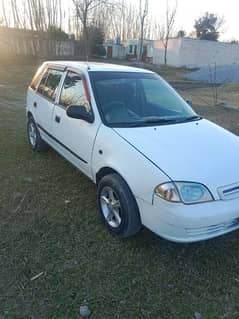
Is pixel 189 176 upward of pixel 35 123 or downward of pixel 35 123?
upward

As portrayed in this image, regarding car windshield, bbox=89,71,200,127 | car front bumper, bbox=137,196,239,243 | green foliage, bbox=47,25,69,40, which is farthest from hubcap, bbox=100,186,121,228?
green foliage, bbox=47,25,69,40

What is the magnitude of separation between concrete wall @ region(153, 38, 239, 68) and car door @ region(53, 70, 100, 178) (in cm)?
3861

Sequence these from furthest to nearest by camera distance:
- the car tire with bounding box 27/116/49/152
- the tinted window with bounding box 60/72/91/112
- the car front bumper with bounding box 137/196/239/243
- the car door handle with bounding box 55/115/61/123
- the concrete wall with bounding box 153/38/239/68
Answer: the concrete wall with bounding box 153/38/239/68 → the car tire with bounding box 27/116/49/152 → the car door handle with bounding box 55/115/61/123 → the tinted window with bounding box 60/72/91/112 → the car front bumper with bounding box 137/196/239/243

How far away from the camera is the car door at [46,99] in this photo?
4.41 m

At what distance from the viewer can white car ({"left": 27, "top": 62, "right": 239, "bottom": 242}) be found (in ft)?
8.30

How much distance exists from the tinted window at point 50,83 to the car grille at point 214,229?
9.25 feet

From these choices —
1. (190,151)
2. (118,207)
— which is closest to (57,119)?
(118,207)

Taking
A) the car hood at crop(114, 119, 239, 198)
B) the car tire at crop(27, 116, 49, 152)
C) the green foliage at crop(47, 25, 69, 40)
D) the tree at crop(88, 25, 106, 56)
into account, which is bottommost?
the tree at crop(88, 25, 106, 56)

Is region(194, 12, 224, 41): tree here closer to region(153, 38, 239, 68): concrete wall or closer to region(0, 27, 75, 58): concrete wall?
region(153, 38, 239, 68): concrete wall

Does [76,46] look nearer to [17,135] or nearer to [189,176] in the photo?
[17,135]

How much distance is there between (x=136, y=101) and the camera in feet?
12.2

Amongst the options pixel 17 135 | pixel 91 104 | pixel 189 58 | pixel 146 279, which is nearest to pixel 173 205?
pixel 146 279

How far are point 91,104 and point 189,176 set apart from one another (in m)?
1.51

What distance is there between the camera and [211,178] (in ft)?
8.52
